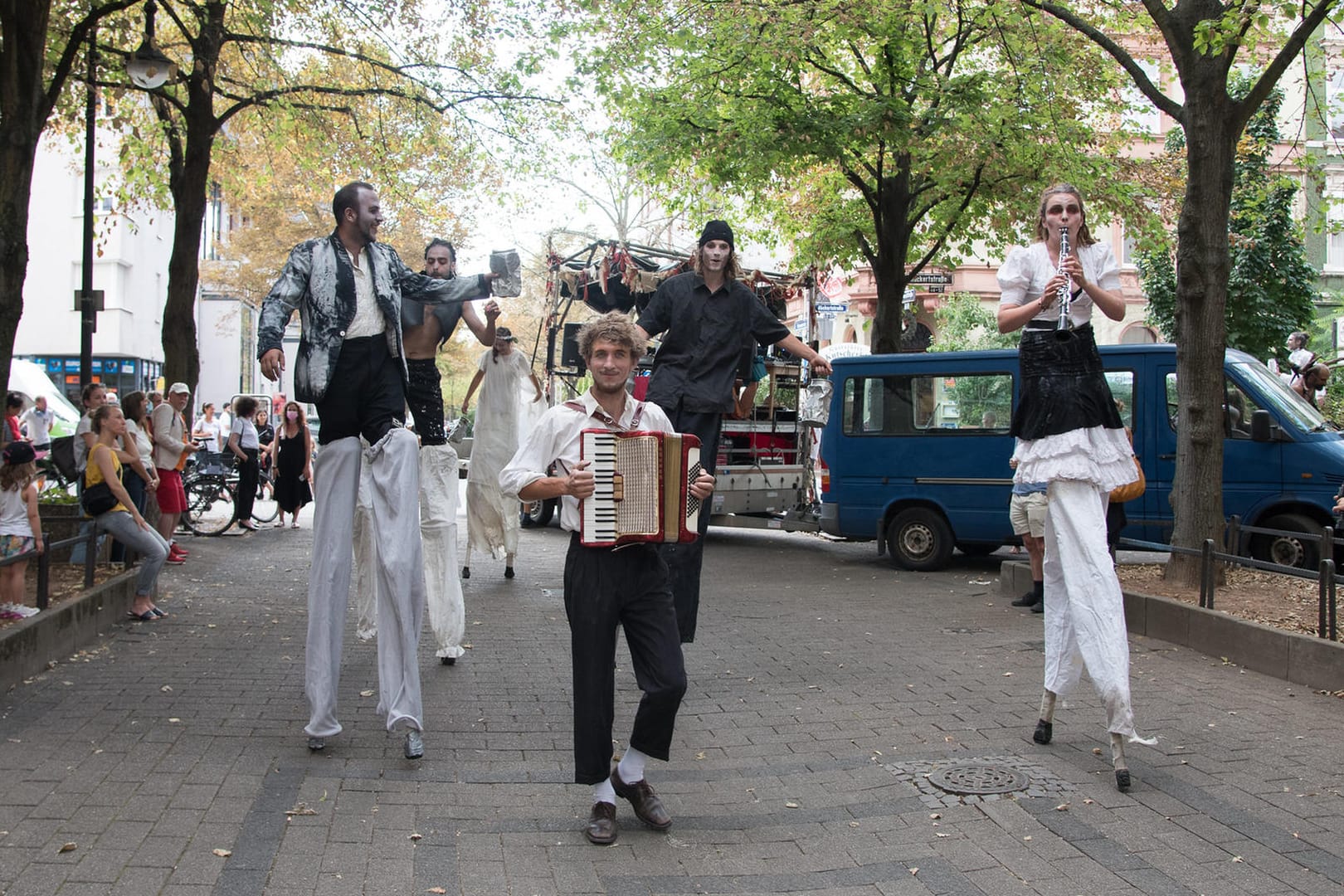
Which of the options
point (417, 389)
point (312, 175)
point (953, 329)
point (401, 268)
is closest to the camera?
point (401, 268)

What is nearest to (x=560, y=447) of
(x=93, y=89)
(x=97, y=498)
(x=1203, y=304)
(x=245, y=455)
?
(x=97, y=498)

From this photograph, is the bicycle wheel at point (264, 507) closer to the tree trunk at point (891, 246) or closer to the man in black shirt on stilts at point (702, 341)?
the tree trunk at point (891, 246)

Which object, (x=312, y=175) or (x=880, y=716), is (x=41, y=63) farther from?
(x=312, y=175)

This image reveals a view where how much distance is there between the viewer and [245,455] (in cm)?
1733

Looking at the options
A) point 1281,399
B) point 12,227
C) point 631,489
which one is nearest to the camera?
point 631,489

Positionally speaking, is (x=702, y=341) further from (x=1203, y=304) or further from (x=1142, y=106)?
(x=1142, y=106)

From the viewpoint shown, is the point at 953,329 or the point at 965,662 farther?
the point at 953,329

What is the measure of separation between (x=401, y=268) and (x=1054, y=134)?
12813mm

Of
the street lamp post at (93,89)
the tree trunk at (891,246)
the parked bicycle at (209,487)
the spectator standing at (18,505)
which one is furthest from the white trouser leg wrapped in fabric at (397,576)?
the tree trunk at (891,246)

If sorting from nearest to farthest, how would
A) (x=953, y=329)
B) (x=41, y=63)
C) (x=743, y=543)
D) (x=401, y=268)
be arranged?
(x=401, y=268) → (x=41, y=63) → (x=743, y=543) → (x=953, y=329)

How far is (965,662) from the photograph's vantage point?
743cm

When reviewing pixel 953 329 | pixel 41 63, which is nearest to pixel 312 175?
pixel 41 63

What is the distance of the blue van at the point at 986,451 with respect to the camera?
36.9 ft

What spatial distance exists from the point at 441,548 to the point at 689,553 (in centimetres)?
188
